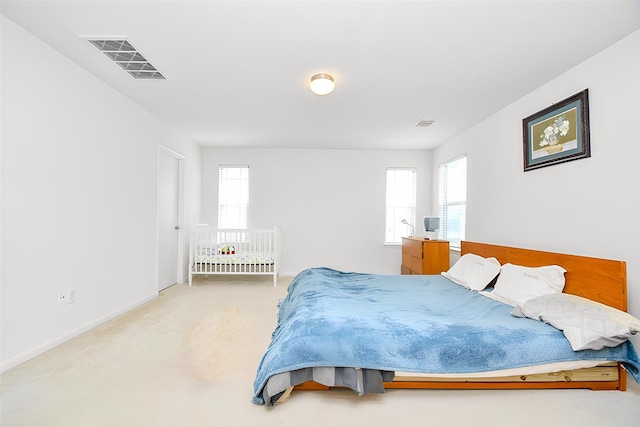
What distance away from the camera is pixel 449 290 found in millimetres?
2893

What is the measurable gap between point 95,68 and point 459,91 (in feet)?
11.0

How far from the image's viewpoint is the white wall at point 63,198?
211cm

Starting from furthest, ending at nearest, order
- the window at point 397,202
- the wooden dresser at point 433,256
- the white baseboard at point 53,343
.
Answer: the window at point 397,202
the wooden dresser at point 433,256
the white baseboard at point 53,343

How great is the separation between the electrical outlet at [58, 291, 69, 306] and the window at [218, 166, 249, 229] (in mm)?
3234

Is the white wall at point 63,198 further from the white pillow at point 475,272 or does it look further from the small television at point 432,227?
the small television at point 432,227

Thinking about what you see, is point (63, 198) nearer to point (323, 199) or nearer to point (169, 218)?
point (169, 218)

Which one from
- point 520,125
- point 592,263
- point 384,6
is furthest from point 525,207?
point 384,6

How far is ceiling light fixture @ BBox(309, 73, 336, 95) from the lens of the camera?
8.88 feet

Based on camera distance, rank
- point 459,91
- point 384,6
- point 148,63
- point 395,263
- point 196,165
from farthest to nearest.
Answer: point 395,263, point 196,165, point 459,91, point 148,63, point 384,6

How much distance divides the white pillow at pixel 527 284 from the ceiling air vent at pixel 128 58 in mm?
3449

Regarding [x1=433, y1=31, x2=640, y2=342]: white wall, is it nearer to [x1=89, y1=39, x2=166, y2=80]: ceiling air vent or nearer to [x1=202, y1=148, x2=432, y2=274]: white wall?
[x1=202, y1=148, x2=432, y2=274]: white wall

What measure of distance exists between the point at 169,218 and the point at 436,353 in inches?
162

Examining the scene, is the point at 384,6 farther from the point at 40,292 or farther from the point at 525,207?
the point at 40,292

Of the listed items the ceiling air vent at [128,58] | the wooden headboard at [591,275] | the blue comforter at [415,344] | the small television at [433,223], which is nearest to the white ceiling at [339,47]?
the ceiling air vent at [128,58]
